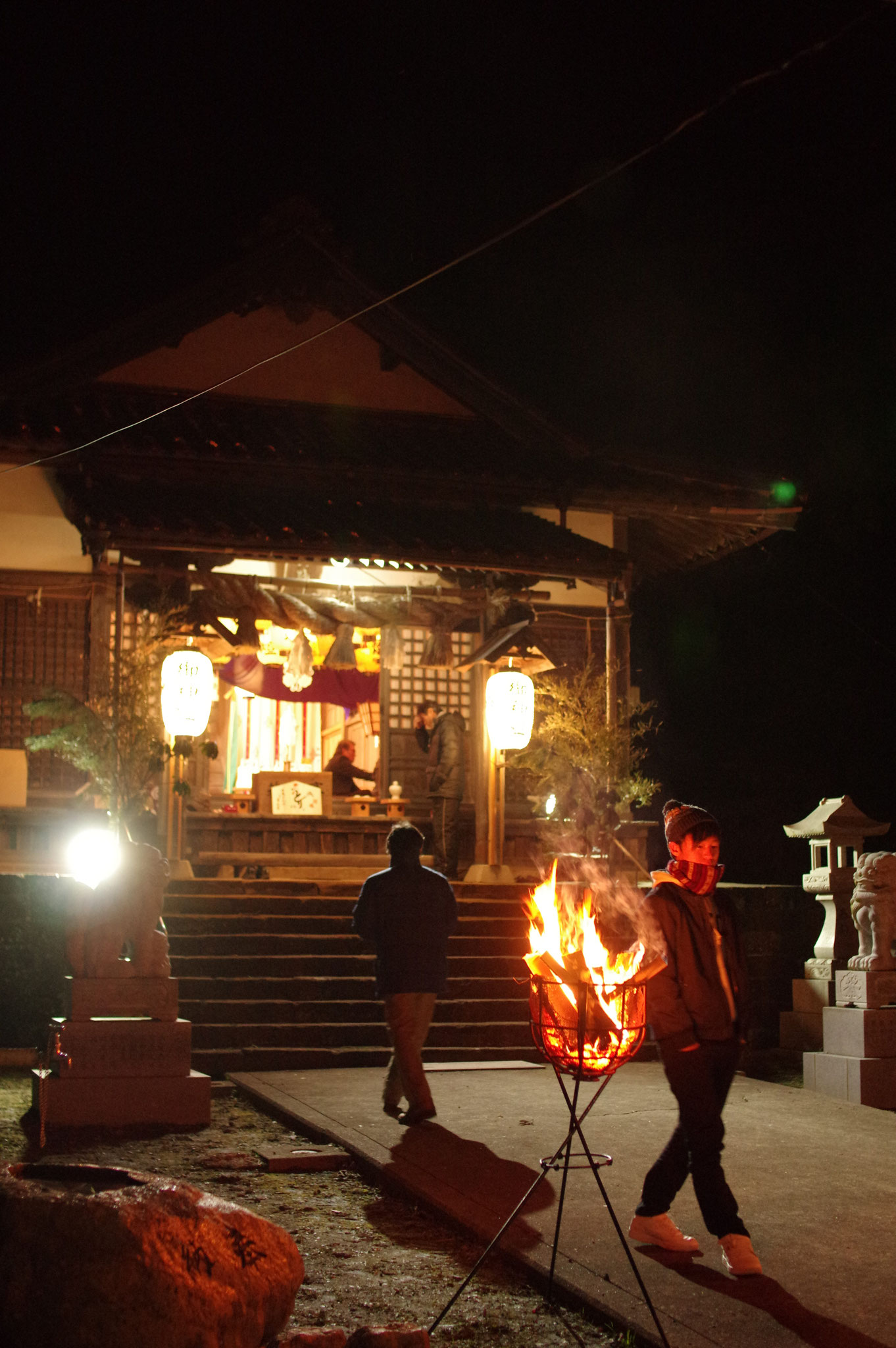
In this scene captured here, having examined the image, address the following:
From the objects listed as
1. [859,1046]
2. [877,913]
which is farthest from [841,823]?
[859,1046]

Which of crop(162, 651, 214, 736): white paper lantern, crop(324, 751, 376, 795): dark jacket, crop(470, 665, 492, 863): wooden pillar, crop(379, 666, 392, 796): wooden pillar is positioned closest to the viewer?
crop(162, 651, 214, 736): white paper lantern

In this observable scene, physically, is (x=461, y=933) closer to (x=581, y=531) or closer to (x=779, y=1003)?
(x=779, y=1003)

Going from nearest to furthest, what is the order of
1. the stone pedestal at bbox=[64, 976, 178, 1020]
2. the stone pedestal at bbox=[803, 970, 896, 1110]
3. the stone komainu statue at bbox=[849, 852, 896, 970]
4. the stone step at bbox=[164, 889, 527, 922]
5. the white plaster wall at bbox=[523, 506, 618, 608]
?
the stone pedestal at bbox=[64, 976, 178, 1020] → the stone pedestal at bbox=[803, 970, 896, 1110] → the stone komainu statue at bbox=[849, 852, 896, 970] → the stone step at bbox=[164, 889, 527, 922] → the white plaster wall at bbox=[523, 506, 618, 608]

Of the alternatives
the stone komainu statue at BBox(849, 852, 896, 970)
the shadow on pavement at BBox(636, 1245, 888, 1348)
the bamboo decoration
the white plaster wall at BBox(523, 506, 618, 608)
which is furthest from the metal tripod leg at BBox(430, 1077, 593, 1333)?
the white plaster wall at BBox(523, 506, 618, 608)

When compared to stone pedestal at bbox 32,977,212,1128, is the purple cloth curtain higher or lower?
higher

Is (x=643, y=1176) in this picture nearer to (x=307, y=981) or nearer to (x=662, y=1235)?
(x=662, y=1235)

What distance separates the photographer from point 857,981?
11.0 metres

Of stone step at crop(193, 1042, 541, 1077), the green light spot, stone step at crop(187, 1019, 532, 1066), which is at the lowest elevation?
stone step at crop(193, 1042, 541, 1077)

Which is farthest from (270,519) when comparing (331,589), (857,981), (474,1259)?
(474,1259)

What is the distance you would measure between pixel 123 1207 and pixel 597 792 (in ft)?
41.0

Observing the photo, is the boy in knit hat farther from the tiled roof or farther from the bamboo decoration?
the bamboo decoration

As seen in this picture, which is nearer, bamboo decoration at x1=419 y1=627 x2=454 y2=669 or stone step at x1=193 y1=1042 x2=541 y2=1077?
stone step at x1=193 y1=1042 x2=541 y2=1077

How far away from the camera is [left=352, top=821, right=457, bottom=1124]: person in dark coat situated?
28.7ft

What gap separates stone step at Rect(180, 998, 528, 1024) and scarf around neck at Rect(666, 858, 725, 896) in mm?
7091
